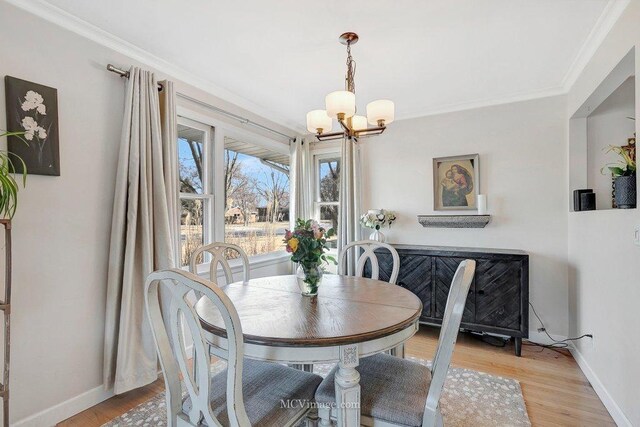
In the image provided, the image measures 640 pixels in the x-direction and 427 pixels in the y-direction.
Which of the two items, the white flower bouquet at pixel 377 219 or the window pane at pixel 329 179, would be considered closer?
the white flower bouquet at pixel 377 219

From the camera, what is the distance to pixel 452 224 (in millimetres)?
3383

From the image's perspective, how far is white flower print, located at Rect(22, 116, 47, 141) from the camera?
177 cm

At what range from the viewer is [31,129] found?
5.89 ft

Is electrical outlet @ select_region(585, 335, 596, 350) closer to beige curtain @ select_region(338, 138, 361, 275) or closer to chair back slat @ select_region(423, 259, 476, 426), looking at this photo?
chair back slat @ select_region(423, 259, 476, 426)

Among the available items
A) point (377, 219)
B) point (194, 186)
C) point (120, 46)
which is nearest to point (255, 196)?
point (194, 186)

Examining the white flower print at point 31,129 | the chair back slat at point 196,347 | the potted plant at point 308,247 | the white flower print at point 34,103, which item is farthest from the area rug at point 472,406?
the white flower print at point 34,103

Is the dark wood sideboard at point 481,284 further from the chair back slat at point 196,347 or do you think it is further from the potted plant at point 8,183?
the potted plant at point 8,183

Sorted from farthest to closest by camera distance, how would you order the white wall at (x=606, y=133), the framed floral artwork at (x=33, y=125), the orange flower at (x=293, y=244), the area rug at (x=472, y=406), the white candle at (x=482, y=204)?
the white candle at (x=482, y=204) < the white wall at (x=606, y=133) < the area rug at (x=472, y=406) < the framed floral artwork at (x=33, y=125) < the orange flower at (x=293, y=244)

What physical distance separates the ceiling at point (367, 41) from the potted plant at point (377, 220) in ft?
4.22

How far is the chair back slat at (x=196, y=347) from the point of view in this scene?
40.0 inches

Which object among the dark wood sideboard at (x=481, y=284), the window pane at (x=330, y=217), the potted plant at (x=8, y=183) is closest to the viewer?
the potted plant at (x=8, y=183)

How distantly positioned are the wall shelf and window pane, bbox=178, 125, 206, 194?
2.39 m

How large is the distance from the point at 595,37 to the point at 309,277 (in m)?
2.46

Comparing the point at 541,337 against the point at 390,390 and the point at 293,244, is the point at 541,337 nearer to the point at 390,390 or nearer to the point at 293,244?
the point at 390,390
